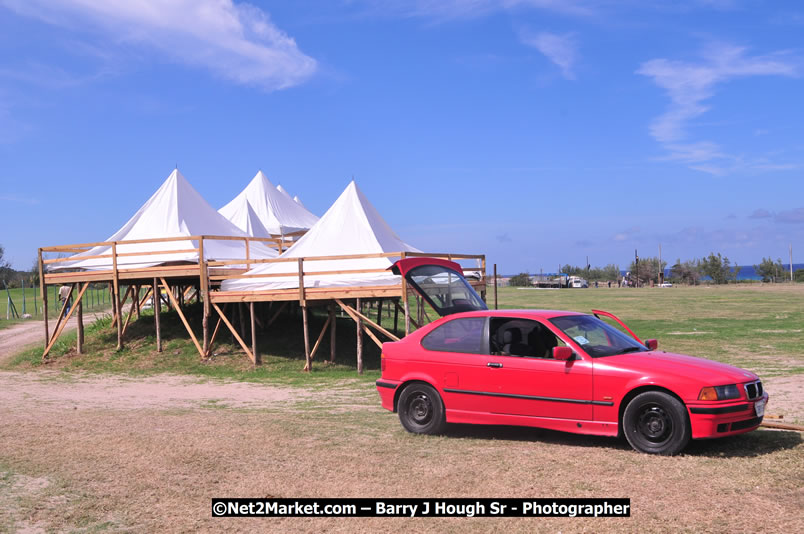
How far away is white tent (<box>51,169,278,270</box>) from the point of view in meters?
21.7

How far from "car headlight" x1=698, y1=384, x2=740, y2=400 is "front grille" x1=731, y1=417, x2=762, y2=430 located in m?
0.27

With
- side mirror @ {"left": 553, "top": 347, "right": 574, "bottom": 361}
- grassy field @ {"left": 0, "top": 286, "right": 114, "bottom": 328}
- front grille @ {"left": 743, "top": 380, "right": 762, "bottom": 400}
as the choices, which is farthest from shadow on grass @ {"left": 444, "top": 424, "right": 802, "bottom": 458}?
grassy field @ {"left": 0, "top": 286, "right": 114, "bottom": 328}

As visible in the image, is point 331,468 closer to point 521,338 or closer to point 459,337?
point 459,337

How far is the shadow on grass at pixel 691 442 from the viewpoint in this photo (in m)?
7.16

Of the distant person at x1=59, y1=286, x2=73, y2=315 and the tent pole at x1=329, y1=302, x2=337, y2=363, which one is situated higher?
the distant person at x1=59, y1=286, x2=73, y2=315

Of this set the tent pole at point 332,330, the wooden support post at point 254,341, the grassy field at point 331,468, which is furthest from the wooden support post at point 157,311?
the grassy field at point 331,468

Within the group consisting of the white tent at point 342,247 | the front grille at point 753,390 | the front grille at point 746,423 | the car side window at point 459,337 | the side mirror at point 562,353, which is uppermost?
the white tent at point 342,247

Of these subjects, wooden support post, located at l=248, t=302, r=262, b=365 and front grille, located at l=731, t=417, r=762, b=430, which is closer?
front grille, located at l=731, t=417, r=762, b=430

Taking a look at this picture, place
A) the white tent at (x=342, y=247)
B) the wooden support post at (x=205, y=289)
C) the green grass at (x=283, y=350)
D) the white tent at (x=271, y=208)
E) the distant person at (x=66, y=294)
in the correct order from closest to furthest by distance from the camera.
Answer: the green grass at (x=283, y=350), the white tent at (x=342, y=247), the wooden support post at (x=205, y=289), the distant person at (x=66, y=294), the white tent at (x=271, y=208)

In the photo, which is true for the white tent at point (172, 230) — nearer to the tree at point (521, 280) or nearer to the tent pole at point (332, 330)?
the tent pole at point (332, 330)

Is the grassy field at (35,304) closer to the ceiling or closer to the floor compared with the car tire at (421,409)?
closer to the ceiling

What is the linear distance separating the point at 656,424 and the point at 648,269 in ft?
341

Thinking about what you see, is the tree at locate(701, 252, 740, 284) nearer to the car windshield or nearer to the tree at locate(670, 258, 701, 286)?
the tree at locate(670, 258, 701, 286)

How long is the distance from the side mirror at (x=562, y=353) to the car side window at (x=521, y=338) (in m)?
0.35
